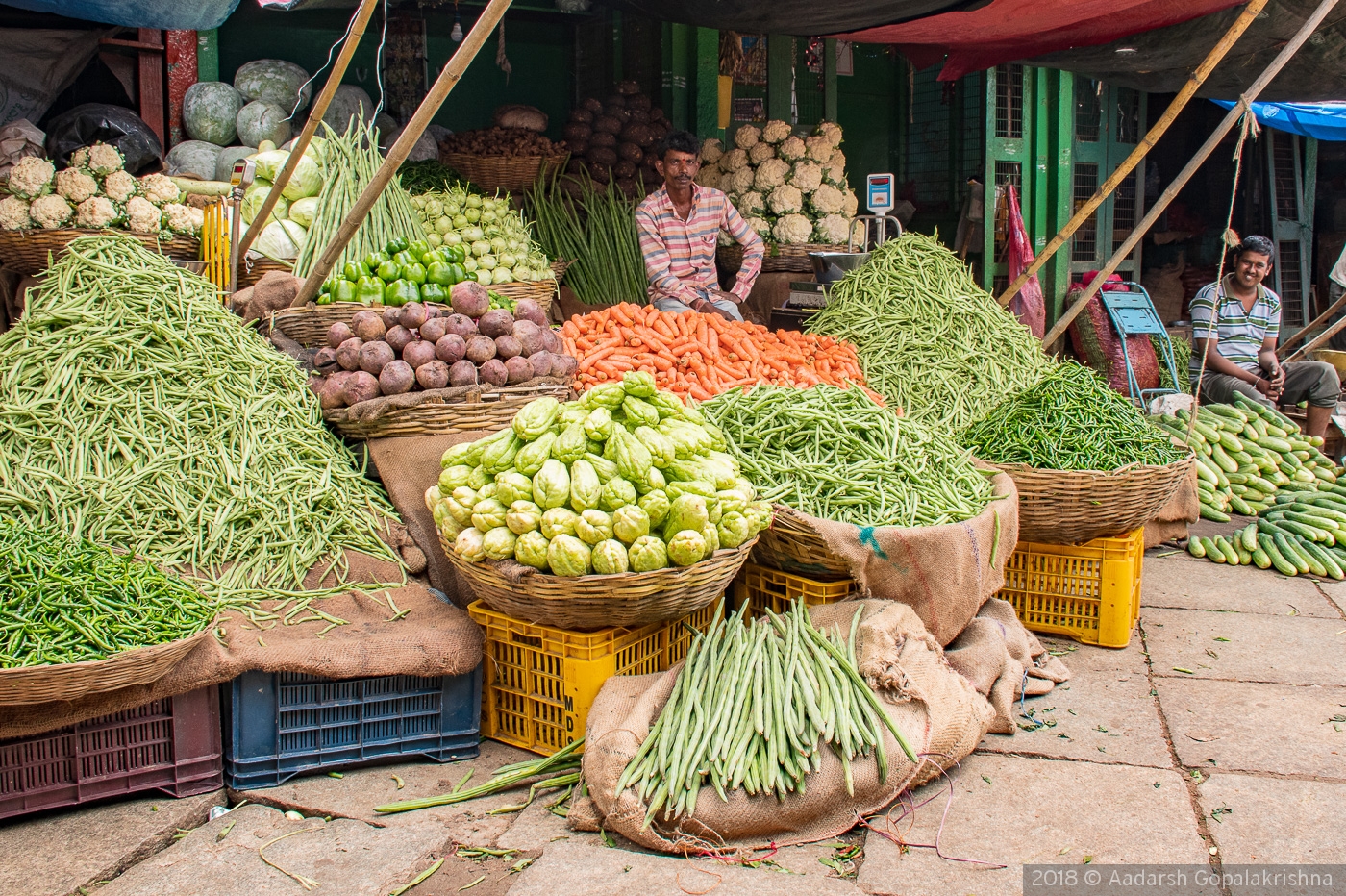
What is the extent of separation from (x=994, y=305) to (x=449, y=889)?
15.9 feet

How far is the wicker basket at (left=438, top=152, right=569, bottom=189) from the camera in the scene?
6.85m

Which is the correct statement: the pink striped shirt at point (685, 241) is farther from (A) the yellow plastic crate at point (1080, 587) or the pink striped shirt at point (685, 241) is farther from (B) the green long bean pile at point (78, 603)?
(B) the green long bean pile at point (78, 603)

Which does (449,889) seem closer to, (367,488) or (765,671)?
(765,671)

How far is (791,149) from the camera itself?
802 cm

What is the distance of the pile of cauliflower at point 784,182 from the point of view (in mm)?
7871

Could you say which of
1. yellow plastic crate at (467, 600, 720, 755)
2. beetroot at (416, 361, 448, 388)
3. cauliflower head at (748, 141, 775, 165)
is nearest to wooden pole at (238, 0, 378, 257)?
→ beetroot at (416, 361, 448, 388)

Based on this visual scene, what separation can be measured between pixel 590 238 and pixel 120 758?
16.0 ft

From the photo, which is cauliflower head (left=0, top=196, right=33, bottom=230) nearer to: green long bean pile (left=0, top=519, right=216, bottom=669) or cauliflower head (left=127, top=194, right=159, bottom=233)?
cauliflower head (left=127, top=194, right=159, bottom=233)

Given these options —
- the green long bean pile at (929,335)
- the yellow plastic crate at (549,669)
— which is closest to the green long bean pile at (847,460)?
the yellow plastic crate at (549,669)

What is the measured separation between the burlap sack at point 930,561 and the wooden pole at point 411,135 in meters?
1.77

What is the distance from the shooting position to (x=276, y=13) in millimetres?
7715

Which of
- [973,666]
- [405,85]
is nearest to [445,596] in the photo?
[973,666]

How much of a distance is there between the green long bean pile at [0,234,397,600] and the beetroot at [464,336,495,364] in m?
0.59

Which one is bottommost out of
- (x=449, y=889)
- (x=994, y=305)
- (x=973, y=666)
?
(x=449, y=889)
